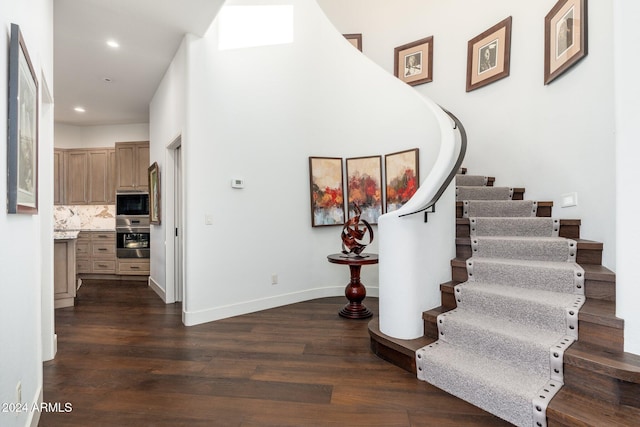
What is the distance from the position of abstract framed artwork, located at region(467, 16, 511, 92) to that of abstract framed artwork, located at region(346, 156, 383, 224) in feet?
6.24

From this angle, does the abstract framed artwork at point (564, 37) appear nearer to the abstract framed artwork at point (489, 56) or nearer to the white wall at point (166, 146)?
the abstract framed artwork at point (489, 56)

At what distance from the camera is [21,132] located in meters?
1.62

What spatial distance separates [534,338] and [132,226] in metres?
6.35

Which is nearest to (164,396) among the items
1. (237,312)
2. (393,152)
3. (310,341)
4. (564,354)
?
(310,341)

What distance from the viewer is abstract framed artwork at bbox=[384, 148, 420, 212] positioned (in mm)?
4477

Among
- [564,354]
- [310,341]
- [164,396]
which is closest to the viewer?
[564,354]

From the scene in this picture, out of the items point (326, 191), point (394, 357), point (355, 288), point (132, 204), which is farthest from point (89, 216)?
point (394, 357)

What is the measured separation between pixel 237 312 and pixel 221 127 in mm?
2138

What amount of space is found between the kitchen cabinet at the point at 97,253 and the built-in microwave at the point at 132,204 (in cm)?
56

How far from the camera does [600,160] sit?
3139 mm

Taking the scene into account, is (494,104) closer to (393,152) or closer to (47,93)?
(393,152)

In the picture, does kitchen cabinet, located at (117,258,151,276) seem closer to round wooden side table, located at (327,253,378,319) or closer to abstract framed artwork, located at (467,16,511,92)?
round wooden side table, located at (327,253,378,319)

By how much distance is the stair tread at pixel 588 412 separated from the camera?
5.48 ft

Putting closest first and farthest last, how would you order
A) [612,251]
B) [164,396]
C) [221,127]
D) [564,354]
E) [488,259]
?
[564,354] < [164,396] < [612,251] < [488,259] < [221,127]
